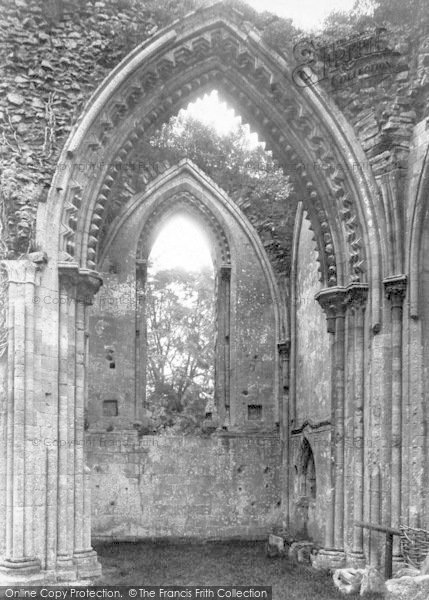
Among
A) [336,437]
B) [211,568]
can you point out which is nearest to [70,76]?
[336,437]

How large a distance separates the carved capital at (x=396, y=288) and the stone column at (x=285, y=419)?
5065 mm

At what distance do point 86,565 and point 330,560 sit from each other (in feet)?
9.79

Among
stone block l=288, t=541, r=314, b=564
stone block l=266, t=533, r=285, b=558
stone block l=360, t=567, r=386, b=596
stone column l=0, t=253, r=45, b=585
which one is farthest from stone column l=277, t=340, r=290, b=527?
stone column l=0, t=253, r=45, b=585

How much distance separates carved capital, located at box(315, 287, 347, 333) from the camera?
1070 cm

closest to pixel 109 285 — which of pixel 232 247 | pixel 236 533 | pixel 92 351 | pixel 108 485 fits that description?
pixel 92 351

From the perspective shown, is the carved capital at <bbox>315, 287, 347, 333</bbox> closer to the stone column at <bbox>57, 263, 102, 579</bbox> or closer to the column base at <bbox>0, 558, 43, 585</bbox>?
the stone column at <bbox>57, 263, 102, 579</bbox>

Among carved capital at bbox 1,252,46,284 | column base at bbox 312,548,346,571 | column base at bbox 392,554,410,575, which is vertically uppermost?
carved capital at bbox 1,252,46,284

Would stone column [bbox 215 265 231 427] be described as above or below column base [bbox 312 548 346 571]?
above

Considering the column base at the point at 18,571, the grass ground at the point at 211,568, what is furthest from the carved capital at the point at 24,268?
the grass ground at the point at 211,568

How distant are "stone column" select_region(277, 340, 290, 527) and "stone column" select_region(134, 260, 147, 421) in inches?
95.3

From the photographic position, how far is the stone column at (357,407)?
10.0 m

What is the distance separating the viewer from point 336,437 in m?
10.5

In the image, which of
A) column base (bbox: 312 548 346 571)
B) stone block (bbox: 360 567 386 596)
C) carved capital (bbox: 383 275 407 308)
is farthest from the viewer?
column base (bbox: 312 548 346 571)

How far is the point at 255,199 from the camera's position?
1545 cm
